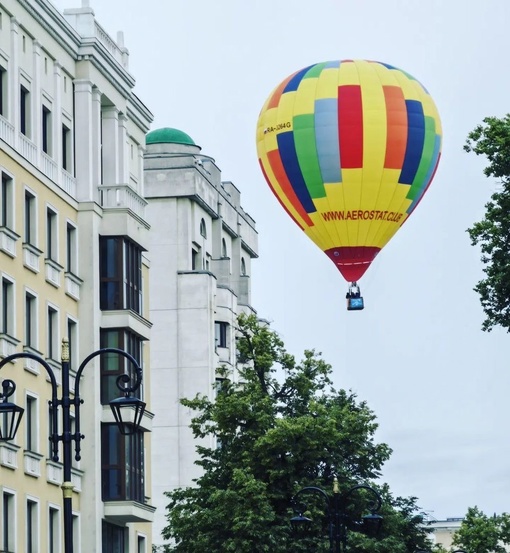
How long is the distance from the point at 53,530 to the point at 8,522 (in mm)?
4341

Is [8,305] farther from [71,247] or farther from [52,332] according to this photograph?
[71,247]

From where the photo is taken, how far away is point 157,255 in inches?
3462

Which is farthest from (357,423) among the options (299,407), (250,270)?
(250,270)

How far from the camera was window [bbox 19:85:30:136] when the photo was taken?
5497 centimetres

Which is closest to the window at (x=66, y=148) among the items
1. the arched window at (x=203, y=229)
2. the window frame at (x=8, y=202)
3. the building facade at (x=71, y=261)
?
the building facade at (x=71, y=261)

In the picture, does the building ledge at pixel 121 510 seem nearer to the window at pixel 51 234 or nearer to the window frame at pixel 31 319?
the window frame at pixel 31 319

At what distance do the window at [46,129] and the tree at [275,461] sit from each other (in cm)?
1031

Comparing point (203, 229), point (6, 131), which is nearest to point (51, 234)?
point (6, 131)

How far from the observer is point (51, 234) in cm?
5691

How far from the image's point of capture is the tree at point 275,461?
5891cm

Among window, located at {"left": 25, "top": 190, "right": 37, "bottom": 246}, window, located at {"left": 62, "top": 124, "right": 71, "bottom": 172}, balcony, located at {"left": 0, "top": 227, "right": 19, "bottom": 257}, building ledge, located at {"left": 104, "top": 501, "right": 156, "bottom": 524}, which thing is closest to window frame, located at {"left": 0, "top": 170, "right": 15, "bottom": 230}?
balcony, located at {"left": 0, "top": 227, "right": 19, "bottom": 257}

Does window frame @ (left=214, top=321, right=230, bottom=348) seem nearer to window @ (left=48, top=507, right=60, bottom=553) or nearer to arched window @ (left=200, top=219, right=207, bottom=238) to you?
arched window @ (left=200, top=219, right=207, bottom=238)

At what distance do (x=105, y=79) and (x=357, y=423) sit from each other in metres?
14.6

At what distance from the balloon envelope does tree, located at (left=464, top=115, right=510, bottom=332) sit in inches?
391
